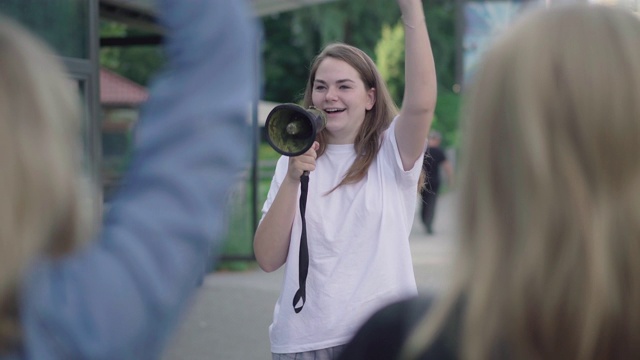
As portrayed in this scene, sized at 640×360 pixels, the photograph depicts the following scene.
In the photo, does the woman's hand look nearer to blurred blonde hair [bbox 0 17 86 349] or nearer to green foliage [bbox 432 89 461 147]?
blurred blonde hair [bbox 0 17 86 349]

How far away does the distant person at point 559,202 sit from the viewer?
117 cm

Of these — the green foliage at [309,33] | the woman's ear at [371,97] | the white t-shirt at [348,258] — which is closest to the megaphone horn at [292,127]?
the white t-shirt at [348,258]

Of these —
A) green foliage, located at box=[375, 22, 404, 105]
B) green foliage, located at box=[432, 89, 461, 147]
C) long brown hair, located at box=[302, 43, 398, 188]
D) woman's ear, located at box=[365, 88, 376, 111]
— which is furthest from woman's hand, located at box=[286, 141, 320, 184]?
green foliage, located at box=[375, 22, 404, 105]

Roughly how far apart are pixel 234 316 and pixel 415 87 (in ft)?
18.5

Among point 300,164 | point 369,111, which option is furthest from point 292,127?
point 369,111

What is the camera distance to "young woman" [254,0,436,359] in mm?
2893

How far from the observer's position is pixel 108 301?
1.09m

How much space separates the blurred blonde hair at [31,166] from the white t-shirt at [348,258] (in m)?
1.81

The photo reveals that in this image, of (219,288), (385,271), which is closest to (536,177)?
(385,271)

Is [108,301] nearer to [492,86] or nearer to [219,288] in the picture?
[492,86]

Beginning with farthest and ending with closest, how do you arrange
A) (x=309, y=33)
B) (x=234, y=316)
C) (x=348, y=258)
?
(x=309, y=33), (x=234, y=316), (x=348, y=258)

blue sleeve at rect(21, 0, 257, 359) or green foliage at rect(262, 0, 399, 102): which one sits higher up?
green foliage at rect(262, 0, 399, 102)

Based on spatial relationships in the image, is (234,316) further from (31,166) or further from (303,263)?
(31,166)

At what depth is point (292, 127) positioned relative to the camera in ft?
9.96
